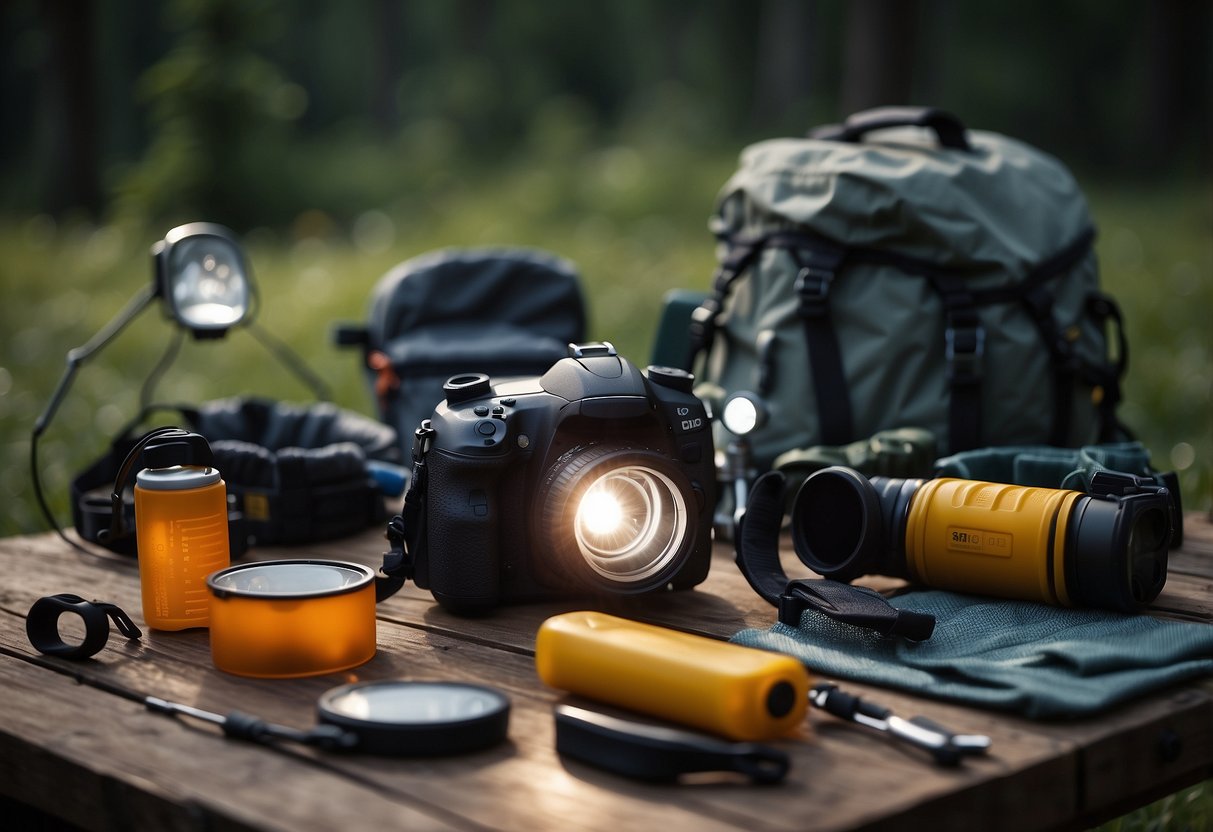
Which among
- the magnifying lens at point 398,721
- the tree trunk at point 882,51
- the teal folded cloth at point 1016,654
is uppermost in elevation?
the tree trunk at point 882,51

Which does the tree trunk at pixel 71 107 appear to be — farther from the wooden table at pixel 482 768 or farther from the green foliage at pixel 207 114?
the wooden table at pixel 482 768

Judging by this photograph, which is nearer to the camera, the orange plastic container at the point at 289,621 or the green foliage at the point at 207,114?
the orange plastic container at the point at 289,621

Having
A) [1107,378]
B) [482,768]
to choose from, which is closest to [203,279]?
[482,768]

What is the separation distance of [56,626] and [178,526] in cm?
23

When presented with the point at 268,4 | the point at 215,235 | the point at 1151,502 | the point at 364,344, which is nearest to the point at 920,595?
the point at 1151,502

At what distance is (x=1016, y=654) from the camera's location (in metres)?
1.69

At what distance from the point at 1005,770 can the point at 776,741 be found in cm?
24

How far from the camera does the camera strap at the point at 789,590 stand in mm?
1723

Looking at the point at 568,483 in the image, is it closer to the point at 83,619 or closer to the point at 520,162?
the point at 83,619

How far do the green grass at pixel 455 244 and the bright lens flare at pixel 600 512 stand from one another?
190 centimetres

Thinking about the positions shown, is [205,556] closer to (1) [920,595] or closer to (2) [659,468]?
(2) [659,468]

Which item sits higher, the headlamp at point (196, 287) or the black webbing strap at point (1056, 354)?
the headlamp at point (196, 287)

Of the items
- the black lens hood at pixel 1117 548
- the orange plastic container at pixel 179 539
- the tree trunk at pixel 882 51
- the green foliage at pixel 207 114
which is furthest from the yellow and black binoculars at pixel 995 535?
the green foliage at pixel 207 114

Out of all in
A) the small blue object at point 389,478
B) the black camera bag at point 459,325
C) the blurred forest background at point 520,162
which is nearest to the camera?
the small blue object at point 389,478
